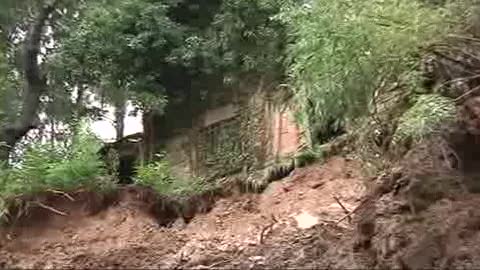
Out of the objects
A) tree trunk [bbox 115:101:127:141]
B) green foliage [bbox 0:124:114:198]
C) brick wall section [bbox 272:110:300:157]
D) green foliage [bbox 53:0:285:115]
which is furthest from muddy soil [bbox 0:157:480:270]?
tree trunk [bbox 115:101:127:141]

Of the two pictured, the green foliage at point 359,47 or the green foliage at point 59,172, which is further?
the green foliage at point 59,172

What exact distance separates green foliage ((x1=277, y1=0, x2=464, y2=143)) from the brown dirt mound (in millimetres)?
1010

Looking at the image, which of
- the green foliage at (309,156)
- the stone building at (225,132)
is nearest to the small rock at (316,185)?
the green foliage at (309,156)

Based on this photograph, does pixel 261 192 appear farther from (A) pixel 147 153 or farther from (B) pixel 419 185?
(A) pixel 147 153

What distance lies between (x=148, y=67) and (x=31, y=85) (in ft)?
6.17

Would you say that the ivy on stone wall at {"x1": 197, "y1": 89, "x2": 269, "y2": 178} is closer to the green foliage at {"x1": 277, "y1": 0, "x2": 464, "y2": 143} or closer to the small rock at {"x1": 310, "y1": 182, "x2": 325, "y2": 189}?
the small rock at {"x1": 310, "y1": 182, "x2": 325, "y2": 189}

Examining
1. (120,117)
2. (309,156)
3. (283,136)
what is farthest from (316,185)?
(120,117)

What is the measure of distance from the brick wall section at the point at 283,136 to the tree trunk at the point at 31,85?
12.0 ft

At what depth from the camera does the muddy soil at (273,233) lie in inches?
202

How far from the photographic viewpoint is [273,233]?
7.02 meters

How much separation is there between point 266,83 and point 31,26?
3647 millimetres

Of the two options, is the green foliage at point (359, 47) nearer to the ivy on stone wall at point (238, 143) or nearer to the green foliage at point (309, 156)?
the green foliage at point (309, 156)

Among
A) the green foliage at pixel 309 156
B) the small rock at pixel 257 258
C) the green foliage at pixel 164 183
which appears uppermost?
the green foliage at pixel 309 156

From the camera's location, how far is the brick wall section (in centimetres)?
981
